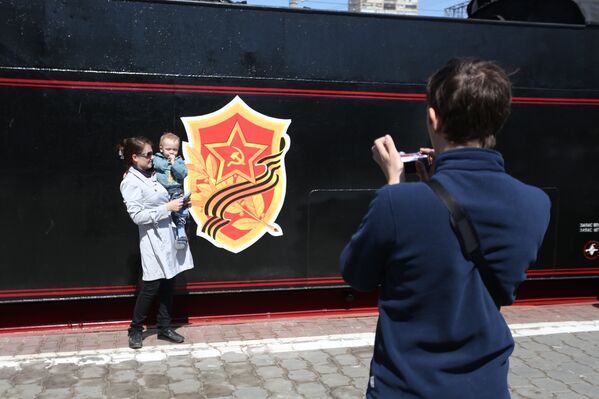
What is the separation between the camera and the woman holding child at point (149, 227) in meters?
4.35

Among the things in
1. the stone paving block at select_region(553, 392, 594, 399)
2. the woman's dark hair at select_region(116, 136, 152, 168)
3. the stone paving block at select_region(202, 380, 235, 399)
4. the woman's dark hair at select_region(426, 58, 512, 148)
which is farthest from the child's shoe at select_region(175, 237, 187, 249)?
the woman's dark hair at select_region(426, 58, 512, 148)

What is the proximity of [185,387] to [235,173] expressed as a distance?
173 centimetres

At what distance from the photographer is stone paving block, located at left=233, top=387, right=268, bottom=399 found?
3.73 metres

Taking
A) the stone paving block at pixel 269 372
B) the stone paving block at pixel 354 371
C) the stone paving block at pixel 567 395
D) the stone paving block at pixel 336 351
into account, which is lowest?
the stone paving block at pixel 567 395

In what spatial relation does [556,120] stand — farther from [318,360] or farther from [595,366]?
[318,360]

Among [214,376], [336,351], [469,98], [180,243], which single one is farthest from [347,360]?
[469,98]

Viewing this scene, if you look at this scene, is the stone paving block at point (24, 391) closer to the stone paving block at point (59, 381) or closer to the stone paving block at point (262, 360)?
the stone paving block at point (59, 381)

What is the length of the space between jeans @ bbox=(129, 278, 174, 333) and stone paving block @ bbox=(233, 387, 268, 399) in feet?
3.48

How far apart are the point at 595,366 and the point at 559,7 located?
3361mm

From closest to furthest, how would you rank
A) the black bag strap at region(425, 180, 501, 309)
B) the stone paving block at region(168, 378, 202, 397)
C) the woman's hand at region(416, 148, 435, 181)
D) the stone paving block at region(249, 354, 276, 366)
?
the black bag strap at region(425, 180, 501, 309) → the woman's hand at region(416, 148, 435, 181) → the stone paving block at region(168, 378, 202, 397) → the stone paving block at region(249, 354, 276, 366)

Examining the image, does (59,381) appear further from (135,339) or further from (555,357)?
(555,357)

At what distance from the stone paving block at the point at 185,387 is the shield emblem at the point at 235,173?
4.11ft

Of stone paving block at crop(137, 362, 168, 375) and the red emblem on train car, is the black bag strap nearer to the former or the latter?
stone paving block at crop(137, 362, 168, 375)

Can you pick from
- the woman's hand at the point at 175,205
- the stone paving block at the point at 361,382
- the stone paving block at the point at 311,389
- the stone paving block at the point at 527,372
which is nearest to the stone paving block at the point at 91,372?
the woman's hand at the point at 175,205
